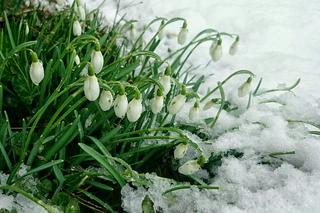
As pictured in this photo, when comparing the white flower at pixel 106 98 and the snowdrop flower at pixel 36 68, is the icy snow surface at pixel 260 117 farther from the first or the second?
the snowdrop flower at pixel 36 68

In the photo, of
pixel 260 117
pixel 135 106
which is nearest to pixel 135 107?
pixel 135 106

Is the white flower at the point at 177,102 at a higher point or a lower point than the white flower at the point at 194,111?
higher

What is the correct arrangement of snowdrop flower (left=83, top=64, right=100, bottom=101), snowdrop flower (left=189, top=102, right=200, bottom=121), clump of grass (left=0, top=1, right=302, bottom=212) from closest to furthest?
snowdrop flower (left=83, top=64, right=100, bottom=101)
clump of grass (left=0, top=1, right=302, bottom=212)
snowdrop flower (left=189, top=102, right=200, bottom=121)

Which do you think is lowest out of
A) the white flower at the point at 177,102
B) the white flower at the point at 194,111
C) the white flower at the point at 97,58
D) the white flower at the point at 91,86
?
the white flower at the point at 194,111

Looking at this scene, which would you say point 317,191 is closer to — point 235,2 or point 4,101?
point 4,101

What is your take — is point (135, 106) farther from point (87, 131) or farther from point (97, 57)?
point (87, 131)

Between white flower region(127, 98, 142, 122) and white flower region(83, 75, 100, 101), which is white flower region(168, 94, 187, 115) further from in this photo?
white flower region(83, 75, 100, 101)

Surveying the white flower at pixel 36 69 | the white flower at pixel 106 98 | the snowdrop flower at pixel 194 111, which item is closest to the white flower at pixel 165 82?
the snowdrop flower at pixel 194 111

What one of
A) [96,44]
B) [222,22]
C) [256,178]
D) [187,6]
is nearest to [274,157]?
[256,178]

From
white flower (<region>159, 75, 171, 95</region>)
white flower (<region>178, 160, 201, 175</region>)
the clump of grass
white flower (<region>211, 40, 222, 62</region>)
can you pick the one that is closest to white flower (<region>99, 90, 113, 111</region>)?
the clump of grass
